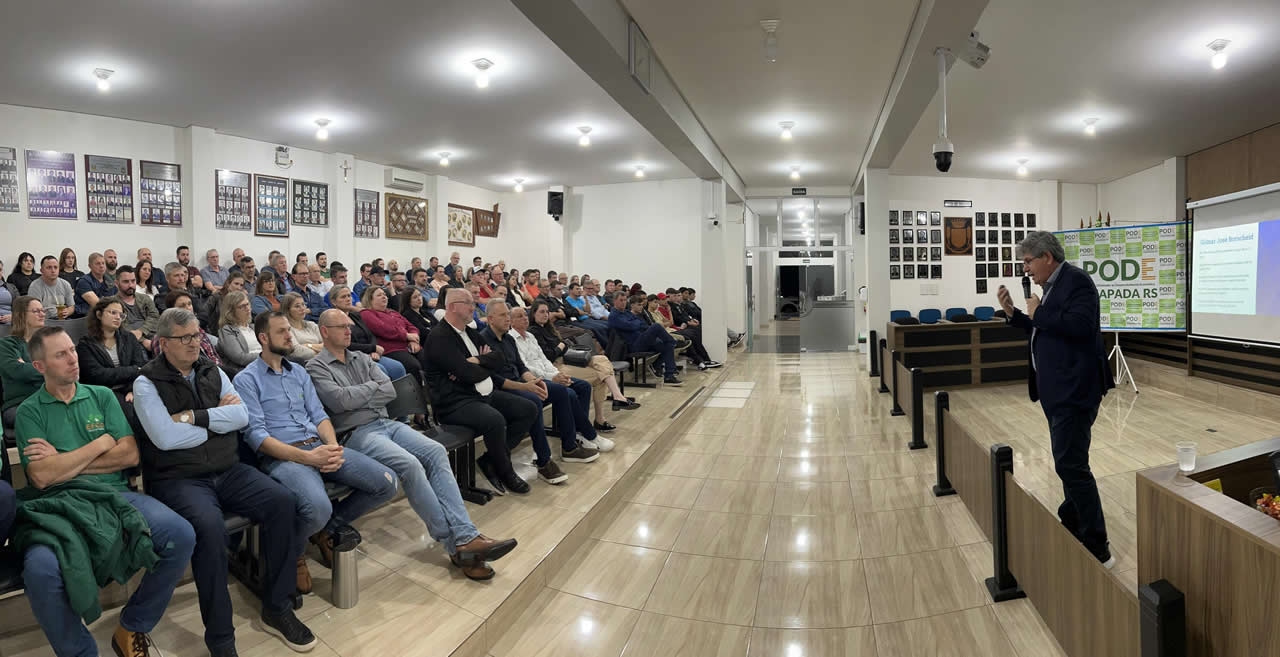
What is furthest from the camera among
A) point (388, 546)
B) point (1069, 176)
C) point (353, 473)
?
point (1069, 176)

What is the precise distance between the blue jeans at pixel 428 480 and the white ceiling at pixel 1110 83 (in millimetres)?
4783

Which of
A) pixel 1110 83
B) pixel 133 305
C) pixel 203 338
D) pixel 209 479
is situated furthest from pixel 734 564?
pixel 1110 83

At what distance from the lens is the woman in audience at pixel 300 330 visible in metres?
4.04

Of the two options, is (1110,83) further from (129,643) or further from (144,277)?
(144,277)

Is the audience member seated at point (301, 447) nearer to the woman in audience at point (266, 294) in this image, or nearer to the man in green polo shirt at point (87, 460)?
the man in green polo shirt at point (87, 460)

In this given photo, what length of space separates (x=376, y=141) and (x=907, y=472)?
8.49 metres

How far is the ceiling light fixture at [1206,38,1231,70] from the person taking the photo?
504cm

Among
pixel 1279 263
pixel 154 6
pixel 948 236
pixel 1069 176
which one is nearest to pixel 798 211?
pixel 948 236

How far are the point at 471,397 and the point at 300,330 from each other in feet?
5.61

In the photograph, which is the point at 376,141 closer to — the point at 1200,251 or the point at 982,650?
the point at 982,650

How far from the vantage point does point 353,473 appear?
2.78m

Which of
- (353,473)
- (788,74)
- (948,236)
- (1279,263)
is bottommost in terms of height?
(353,473)

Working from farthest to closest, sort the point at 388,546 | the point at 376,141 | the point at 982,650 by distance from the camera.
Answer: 1. the point at 376,141
2. the point at 388,546
3. the point at 982,650

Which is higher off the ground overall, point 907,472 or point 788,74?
point 788,74
